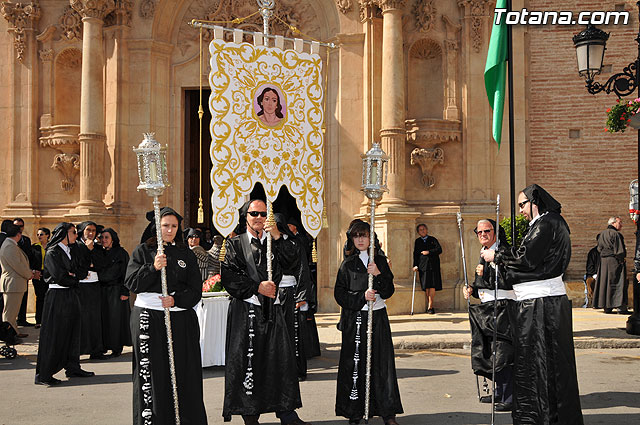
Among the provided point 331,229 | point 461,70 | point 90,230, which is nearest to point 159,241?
point 90,230

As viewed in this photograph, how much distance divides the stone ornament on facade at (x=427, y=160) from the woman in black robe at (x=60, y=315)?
8.69 m

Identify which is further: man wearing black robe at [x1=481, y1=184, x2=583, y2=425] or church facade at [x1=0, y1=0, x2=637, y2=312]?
church facade at [x1=0, y1=0, x2=637, y2=312]

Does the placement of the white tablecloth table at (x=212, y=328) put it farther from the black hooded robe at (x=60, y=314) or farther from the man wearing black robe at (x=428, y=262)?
the man wearing black robe at (x=428, y=262)

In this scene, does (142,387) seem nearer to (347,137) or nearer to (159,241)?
(159,241)

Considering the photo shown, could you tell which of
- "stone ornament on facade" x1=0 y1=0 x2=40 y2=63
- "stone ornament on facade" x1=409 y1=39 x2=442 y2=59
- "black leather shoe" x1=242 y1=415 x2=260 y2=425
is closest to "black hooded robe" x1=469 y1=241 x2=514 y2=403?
"black leather shoe" x1=242 y1=415 x2=260 y2=425

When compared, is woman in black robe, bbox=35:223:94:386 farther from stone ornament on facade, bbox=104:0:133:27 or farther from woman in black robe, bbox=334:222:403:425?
stone ornament on facade, bbox=104:0:133:27

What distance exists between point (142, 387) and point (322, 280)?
35.5ft

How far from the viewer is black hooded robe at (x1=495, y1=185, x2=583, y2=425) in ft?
21.6

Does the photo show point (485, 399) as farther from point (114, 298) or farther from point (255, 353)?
point (114, 298)

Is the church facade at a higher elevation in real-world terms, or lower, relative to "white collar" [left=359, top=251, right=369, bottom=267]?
higher

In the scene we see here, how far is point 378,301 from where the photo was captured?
24.9ft

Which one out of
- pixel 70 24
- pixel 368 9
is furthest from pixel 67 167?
pixel 368 9

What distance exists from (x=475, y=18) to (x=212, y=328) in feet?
32.1

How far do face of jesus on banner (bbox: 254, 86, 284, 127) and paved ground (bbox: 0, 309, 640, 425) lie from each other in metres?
3.12
